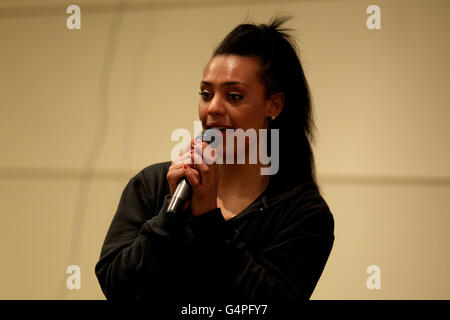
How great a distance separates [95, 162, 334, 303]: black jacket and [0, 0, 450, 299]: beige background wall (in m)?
0.62

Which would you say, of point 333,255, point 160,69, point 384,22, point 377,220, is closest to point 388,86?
point 384,22

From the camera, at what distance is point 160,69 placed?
156 cm

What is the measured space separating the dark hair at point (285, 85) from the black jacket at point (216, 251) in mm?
78

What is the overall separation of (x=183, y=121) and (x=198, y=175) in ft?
2.74

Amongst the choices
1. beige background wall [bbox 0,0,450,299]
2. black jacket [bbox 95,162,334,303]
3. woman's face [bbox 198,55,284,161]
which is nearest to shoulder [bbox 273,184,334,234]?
black jacket [bbox 95,162,334,303]

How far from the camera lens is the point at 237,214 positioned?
877mm

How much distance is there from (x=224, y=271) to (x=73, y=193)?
99 centimetres

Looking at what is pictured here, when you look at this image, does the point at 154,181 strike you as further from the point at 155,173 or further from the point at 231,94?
the point at 231,94

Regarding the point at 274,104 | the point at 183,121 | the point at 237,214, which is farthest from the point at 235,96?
the point at 183,121

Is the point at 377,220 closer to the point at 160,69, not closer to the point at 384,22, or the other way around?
the point at 384,22

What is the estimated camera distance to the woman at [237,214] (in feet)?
2.45

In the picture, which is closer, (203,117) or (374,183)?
(203,117)

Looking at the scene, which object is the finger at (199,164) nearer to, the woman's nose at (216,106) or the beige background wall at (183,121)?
the woman's nose at (216,106)

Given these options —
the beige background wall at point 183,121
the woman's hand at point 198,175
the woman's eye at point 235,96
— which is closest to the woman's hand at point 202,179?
the woman's hand at point 198,175
